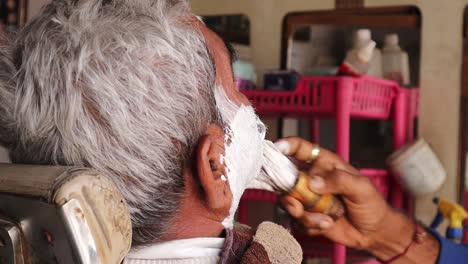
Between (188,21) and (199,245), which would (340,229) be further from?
(188,21)

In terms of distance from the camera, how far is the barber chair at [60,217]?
67 centimetres

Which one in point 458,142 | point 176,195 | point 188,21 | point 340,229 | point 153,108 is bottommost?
point 340,229

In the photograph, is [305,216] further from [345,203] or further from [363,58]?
[363,58]

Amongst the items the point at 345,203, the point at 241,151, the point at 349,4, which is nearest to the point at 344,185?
the point at 345,203

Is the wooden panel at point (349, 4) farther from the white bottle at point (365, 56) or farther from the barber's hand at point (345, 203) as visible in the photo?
the barber's hand at point (345, 203)

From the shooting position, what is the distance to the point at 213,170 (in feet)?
3.04

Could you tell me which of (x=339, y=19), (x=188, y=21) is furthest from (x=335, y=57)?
(x=188, y=21)

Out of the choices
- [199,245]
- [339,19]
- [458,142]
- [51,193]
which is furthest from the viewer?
[339,19]

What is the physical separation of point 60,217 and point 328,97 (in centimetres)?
118

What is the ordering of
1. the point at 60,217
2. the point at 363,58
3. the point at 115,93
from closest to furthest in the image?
the point at 60,217 < the point at 115,93 < the point at 363,58

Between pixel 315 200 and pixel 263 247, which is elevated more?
pixel 263 247

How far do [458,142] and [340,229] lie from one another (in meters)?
0.53

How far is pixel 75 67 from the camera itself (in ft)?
2.77

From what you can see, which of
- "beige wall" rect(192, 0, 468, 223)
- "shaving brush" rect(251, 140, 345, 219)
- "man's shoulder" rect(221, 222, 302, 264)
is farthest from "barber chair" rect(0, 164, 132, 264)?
"beige wall" rect(192, 0, 468, 223)
